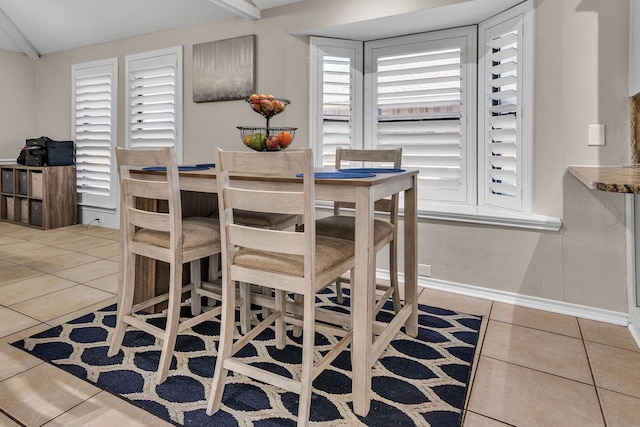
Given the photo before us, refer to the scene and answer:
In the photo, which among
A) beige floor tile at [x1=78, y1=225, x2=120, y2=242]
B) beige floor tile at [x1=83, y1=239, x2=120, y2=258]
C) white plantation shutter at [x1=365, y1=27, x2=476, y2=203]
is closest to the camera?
white plantation shutter at [x1=365, y1=27, x2=476, y2=203]

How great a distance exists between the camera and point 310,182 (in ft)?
4.77

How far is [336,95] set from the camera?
351cm

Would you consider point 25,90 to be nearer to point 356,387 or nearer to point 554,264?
point 356,387

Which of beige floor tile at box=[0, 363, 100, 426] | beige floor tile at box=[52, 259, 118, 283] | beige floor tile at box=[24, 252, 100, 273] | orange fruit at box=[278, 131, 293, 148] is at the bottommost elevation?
beige floor tile at box=[0, 363, 100, 426]

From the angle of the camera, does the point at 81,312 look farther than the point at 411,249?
Yes

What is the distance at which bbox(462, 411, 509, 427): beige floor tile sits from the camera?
153 cm

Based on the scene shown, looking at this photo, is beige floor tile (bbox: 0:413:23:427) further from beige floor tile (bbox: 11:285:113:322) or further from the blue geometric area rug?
beige floor tile (bbox: 11:285:113:322)

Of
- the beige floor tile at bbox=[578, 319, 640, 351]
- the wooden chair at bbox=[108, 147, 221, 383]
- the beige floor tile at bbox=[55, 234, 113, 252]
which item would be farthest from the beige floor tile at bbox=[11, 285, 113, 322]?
the beige floor tile at bbox=[578, 319, 640, 351]

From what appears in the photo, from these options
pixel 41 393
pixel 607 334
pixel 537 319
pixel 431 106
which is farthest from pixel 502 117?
pixel 41 393

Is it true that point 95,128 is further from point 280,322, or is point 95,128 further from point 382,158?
point 280,322

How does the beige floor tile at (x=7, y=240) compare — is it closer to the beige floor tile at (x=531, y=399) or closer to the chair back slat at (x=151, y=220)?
the chair back slat at (x=151, y=220)

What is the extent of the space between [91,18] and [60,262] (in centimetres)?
285

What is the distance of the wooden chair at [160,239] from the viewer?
182cm

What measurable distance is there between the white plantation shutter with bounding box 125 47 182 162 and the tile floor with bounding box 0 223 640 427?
194 cm
